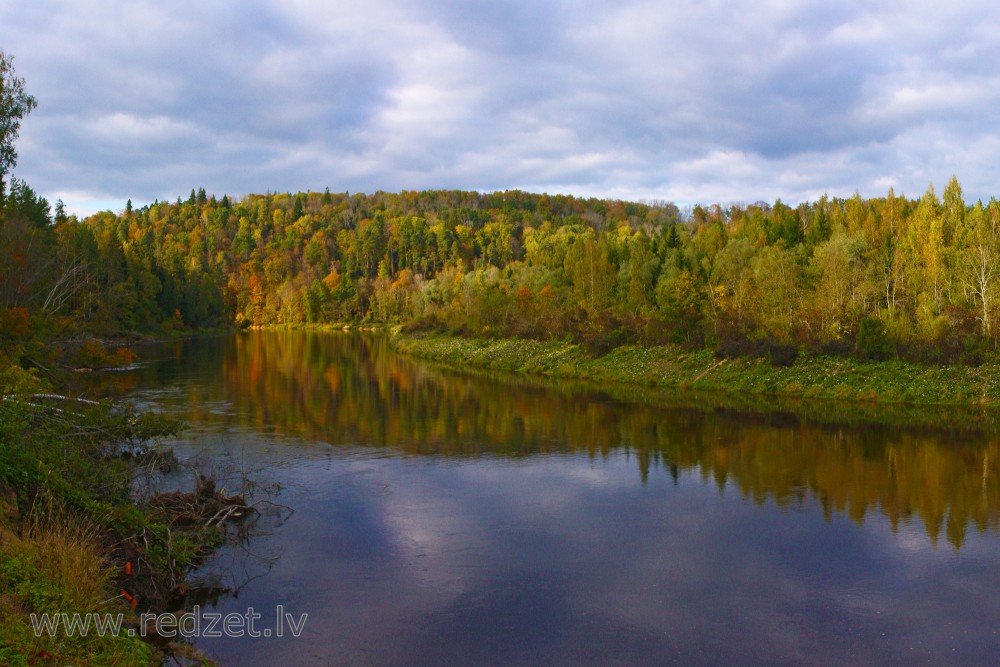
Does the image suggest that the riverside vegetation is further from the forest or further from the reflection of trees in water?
the reflection of trees in water

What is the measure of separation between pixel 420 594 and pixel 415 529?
3.19m

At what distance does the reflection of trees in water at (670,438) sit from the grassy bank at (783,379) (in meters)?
3.91

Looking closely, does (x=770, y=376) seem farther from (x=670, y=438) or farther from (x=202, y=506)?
(x=202, y=506)

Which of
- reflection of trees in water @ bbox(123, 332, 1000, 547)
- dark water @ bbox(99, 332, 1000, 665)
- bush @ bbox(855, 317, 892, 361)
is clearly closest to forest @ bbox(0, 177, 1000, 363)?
bush @ bbox(855, 317, 892, 361)

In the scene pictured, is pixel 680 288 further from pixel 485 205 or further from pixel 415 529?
pixel 485 205

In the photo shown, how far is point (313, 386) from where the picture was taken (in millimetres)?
38062

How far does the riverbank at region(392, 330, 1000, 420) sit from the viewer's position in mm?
29422

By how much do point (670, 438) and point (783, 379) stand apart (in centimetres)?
1223

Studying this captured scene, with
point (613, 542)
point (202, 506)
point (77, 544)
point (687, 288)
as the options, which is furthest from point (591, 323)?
point (77, 544)

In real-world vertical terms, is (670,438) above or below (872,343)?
below

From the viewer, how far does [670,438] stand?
78.3 feet

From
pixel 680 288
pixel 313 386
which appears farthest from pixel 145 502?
pixel 680 288

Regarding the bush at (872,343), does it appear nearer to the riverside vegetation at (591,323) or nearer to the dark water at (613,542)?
the riverside vegetation at (591,323)

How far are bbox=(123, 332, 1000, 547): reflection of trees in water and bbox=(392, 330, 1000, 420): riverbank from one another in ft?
15.5
